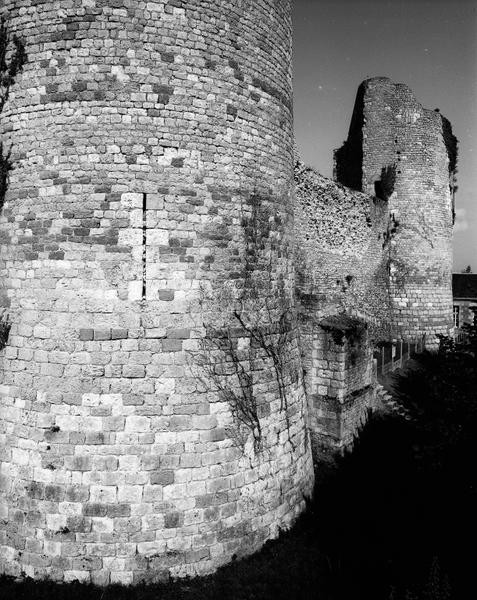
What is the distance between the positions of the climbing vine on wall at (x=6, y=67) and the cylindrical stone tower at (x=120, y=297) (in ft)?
0.34

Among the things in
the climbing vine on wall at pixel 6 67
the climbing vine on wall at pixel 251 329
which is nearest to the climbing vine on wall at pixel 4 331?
the climbing vine on wall at pixel 6 67

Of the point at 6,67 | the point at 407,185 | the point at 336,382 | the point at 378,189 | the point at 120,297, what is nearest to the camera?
the point at 120,297

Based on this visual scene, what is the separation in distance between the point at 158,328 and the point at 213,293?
90 centimetres

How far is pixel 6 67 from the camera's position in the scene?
5688 mm

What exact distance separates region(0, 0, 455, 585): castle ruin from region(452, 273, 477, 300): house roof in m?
25.7

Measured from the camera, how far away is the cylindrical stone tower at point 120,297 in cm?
534

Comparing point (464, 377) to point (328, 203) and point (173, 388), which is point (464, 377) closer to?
point (173, 388)

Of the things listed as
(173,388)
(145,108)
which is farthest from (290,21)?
(173,388)

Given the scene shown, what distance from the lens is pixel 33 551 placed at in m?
5.38

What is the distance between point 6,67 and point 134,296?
11.7ft

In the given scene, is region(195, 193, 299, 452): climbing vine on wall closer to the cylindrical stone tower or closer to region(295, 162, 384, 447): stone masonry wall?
the cylindrical stone tower

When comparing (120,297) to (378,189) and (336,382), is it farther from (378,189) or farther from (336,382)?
(378,189)

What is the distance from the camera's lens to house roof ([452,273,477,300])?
2827cm

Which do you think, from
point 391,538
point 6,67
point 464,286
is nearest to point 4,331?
point 6,67
